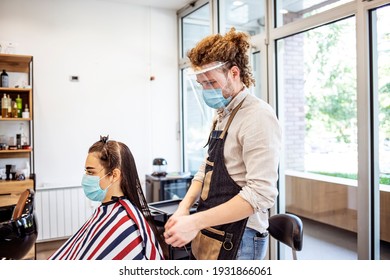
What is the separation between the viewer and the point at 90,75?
353cm

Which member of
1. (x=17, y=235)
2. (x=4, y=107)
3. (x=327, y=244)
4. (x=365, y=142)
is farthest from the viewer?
(x=4, y=107)

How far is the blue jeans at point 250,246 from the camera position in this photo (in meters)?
1.17

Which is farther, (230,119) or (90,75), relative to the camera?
(90,75)

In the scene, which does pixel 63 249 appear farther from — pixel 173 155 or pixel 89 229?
pixel 173 155

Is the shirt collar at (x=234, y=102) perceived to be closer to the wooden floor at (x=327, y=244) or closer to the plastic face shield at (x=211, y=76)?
the plastic face shield at (x=211, y=76)

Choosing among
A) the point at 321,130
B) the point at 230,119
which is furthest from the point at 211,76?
the point at 321,130

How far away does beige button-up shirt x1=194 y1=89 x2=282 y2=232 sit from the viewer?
104cm

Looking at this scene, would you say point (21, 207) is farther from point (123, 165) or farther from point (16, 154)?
point (16, 154)

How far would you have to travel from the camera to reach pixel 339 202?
230 centimetres

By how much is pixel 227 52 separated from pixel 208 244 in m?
0.66

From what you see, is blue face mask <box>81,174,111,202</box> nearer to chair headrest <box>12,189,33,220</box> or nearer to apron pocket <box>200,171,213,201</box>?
apron pocket <box>200,171,213,201</box>

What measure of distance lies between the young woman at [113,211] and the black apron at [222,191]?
219 mm

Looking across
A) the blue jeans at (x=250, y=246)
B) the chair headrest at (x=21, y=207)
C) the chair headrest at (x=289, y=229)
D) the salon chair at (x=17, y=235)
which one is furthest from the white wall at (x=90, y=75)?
the blue jeans at (x=250, y=246)

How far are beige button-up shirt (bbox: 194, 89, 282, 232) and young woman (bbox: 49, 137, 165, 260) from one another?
1.23 feet
